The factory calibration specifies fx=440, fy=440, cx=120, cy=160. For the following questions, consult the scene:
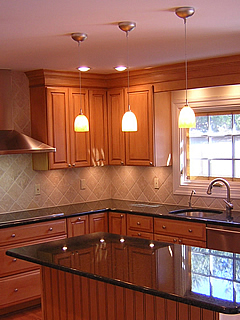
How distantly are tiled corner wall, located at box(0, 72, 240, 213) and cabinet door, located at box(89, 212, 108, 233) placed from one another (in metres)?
0.52

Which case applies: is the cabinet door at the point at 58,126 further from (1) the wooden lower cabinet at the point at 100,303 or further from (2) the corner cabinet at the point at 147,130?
(1) the wooden lower cabinet at the point at 100,303

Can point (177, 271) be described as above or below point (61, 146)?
below

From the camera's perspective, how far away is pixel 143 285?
2328 millimetres

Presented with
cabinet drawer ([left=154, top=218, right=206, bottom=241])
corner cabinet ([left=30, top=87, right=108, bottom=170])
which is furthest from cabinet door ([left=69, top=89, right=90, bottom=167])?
cabinet drawer ([left=154, top=218, right=206, bottom=241])

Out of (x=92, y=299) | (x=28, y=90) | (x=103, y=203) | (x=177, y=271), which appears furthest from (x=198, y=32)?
(x=103, y=203)

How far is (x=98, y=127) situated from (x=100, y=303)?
2979 mm

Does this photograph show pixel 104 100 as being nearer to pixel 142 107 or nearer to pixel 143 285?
pixel 142 107

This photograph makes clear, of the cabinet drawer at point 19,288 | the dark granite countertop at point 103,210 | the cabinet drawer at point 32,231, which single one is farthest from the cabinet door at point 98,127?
the cabinet drawer at point 19,288

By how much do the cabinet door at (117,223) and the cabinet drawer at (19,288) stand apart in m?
1.05

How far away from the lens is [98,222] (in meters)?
5.18

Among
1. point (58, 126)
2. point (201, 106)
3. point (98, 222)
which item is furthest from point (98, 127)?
point (201, 106)

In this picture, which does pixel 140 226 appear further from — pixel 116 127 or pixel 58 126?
pixel 58 126

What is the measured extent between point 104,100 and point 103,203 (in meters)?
1.30

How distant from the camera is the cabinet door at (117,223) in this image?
5125 millimetres
